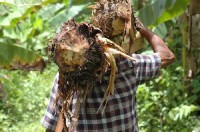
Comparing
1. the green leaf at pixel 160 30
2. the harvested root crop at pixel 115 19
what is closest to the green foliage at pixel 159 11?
the green leaf at pixel 160 30

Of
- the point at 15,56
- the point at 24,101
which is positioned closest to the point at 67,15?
the point at 15,56

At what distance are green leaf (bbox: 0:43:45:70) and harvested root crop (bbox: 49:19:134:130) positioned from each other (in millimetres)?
1244

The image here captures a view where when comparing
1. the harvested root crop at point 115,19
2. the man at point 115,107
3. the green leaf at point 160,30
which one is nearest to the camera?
the harvested root crop at point 115,19

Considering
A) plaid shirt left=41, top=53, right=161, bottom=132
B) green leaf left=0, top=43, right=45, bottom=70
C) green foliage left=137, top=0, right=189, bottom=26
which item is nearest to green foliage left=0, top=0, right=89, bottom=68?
green leaf left=0, top=43, right=45, bottom=70

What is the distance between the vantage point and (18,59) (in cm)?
252

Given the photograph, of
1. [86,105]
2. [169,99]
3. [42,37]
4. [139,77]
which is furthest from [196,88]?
[42,37]

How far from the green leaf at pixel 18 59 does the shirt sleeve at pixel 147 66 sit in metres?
0.88

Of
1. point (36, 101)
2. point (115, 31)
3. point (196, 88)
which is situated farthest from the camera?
point (36, 101)

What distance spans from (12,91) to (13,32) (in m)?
0.63

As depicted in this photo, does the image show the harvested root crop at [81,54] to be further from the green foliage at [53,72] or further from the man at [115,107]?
the green foliage at [53,72]

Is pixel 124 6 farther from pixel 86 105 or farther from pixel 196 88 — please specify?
pixel 196 88

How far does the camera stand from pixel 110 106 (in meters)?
1.60

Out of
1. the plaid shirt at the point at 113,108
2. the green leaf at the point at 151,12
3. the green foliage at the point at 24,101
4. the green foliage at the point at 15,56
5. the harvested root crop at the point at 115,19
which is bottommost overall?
the green foliage at the point at 24,101

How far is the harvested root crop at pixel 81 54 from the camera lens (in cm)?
117
